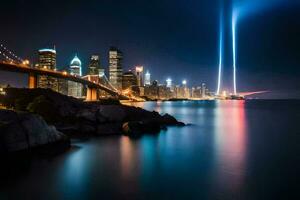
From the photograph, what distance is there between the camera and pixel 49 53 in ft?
389

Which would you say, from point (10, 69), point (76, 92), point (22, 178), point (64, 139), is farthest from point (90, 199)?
point (76, 92)

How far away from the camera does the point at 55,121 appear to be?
2906 cm

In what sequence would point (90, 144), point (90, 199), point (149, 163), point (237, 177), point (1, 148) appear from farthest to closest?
1. point (90, 144)
2. point (149, 163)
3. point (1, 148)
4. point (237, 177)
5. point (90, 199)

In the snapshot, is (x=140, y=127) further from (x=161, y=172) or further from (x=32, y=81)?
(x=32, y=81)

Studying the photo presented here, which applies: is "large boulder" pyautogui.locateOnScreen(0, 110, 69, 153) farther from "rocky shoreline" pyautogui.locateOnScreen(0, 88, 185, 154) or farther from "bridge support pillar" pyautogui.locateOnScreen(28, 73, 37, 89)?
"bridge support pillar" pyautogui.locateOnScreen(28, 73, 37, 89)

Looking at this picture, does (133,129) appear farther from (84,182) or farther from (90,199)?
(90,199)

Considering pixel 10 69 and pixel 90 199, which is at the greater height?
pixel 10 69

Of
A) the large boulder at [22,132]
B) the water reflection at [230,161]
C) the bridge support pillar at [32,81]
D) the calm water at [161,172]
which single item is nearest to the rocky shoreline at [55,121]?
the large boulder at [22,132]

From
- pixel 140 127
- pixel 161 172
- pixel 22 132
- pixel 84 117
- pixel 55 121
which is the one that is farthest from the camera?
pixel 84 117

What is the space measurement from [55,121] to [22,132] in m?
10.8

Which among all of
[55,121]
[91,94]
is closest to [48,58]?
[91,94]

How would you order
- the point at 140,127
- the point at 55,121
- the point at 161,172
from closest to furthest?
1. the point at 161,172
2. the point at 55,121
3. the point at 140,127

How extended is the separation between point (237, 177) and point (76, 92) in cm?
14047

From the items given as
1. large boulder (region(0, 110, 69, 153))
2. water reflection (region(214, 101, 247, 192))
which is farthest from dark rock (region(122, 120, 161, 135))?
large boulder (region(0, 110, 69, 153))
